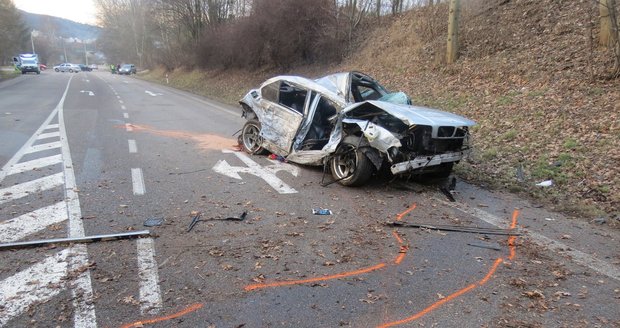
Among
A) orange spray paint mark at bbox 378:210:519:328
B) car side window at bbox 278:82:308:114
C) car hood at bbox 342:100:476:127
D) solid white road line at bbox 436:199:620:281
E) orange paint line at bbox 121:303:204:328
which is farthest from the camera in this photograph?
car side window at bbox 278:82:308:114

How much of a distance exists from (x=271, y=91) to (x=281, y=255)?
5.09 meters

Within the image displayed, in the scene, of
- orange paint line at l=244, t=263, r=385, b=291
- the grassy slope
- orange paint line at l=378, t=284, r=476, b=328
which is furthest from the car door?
orange paint line at l=378, t=284, r=476, b=328

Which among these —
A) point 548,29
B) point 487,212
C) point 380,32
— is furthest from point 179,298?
point 380,32

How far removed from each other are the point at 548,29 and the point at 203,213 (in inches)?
537

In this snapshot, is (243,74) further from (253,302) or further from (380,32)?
(253,302)

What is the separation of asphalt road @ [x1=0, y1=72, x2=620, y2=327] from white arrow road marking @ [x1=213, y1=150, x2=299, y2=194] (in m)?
0.06

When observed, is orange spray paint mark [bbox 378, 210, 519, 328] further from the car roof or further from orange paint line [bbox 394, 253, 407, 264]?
the car roof

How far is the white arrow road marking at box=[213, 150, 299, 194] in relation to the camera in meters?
6.99

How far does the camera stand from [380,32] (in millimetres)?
23438

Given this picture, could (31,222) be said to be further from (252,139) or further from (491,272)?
(491,272)

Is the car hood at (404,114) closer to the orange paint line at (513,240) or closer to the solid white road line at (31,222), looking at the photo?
the orange paint line at (513,240)

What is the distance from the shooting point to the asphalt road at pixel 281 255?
3.45 m

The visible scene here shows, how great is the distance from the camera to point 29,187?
6.55 metres

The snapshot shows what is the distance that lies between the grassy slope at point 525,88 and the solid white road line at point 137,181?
5499 mm
